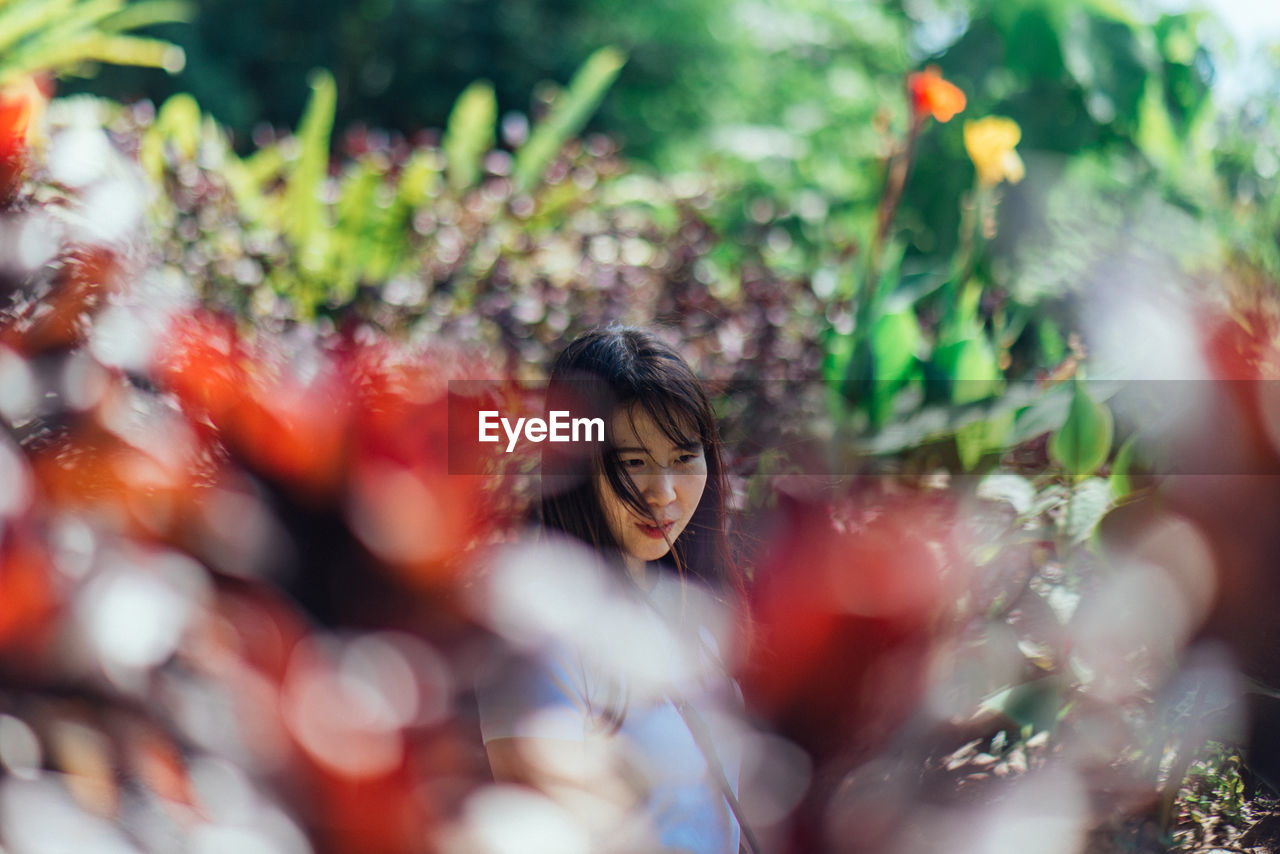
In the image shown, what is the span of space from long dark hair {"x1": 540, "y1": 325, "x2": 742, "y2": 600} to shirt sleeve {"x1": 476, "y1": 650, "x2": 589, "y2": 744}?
114mm

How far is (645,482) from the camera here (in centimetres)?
79

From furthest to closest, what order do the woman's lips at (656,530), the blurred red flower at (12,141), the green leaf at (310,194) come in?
the green leaf at (310,194) < the blurred red flower at (12,141) < the woman's lips at (656,530)

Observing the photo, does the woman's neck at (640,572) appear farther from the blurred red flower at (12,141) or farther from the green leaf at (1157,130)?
the green leaf at (1157,130)

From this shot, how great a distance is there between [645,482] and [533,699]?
20 cm

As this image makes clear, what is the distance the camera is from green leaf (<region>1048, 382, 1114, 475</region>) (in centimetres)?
101

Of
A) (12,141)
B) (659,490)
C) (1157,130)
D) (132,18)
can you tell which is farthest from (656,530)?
(132,18)

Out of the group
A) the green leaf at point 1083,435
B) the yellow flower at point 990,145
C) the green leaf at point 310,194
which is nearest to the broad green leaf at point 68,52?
the green leaf at point 310,194

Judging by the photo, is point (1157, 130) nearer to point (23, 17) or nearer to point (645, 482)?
point (645, 482)

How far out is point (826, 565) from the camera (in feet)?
2.78

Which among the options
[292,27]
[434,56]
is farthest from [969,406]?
[292,27]

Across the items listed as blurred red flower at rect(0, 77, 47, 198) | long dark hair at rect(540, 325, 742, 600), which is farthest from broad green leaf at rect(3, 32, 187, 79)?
long dark hair at rect(540, 325, 742, 600)

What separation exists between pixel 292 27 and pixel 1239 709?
6.08m

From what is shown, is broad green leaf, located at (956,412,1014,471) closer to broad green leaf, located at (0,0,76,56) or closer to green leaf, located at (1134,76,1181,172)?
green leaf, located at (1134,76,1181,172)

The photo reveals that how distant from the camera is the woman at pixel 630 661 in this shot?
69 centimetres
